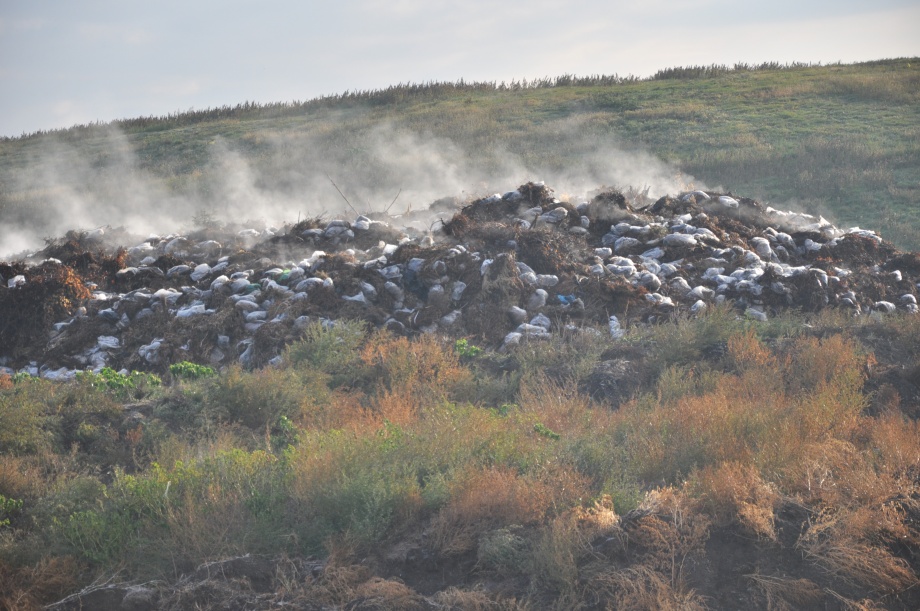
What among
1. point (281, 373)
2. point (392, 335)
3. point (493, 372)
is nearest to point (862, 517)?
point (493, 372)

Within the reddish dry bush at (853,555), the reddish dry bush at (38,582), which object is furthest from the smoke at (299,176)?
the reddish dry bush at (853,555)

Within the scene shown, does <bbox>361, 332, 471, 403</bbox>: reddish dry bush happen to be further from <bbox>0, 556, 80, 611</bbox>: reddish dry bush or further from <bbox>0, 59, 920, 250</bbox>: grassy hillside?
<bbox>0, 59, 920, 250</bbox>: grassy hillside

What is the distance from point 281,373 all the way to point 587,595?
4.53m

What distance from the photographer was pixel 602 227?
42.3 feet

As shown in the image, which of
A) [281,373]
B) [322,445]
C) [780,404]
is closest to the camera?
[322,445]

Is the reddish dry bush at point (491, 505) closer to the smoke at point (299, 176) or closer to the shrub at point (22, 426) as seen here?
the shrub at point (22, 426)

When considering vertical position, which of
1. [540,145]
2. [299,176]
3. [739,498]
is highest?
[540,145]

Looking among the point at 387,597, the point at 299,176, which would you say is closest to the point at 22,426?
the point at 387,597

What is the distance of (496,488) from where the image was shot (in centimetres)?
482

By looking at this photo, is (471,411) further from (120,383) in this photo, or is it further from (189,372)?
(120,383)

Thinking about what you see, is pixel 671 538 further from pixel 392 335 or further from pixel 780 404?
pixel 392 335

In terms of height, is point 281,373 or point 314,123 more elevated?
point 314,123

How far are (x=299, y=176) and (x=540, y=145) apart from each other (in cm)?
736

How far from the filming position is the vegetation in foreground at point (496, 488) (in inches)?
167
